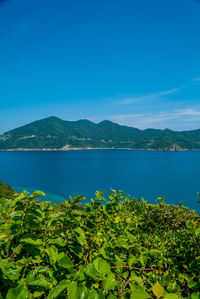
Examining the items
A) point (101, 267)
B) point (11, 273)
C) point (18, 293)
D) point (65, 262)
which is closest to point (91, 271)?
point (101, 267)

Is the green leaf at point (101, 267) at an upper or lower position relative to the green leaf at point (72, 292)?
lower

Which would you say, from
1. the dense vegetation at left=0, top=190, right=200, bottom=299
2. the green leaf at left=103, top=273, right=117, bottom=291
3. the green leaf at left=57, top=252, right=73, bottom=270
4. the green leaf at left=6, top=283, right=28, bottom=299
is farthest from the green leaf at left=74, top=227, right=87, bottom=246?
the green leaf at left=6, top=283, right=28, bottom=299

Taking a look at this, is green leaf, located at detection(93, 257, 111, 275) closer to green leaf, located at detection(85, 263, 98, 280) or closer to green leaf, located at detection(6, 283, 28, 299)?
green leaf, located at detection(85, 263, 98, 280)

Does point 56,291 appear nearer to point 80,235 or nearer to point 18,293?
point 18,293

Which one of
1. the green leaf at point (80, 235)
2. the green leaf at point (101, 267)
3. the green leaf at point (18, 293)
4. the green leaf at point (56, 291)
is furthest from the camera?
the green leaf at point (80, 235)

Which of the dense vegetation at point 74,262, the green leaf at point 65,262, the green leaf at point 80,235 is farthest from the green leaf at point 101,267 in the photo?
the green leaf at point 80,235

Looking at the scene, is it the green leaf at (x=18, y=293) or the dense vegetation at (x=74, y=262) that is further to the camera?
the dense vegetation at (x=74, y=262)

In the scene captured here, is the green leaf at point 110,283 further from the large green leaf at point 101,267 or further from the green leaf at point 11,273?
the green leaf at point 11,273

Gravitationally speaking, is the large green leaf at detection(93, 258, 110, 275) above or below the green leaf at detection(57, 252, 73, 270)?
below

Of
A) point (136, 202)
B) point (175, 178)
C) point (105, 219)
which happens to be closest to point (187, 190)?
point (175, 178)

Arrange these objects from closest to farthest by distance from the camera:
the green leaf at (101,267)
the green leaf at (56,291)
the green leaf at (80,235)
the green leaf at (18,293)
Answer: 1. the green leaf at (18,293)
2. the green leaf at (56,291)
3. the green leaf at (101,267)
4. the green leaf at (80,235)

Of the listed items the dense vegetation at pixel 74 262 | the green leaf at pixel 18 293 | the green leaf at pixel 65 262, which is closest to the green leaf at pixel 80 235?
the dense vegetation at pixel 74 262

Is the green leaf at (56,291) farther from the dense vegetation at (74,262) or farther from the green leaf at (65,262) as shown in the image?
the green leaf at (65,262)

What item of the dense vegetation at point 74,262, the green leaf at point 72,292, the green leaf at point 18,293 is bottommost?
the dense vegetation at point 74,262
